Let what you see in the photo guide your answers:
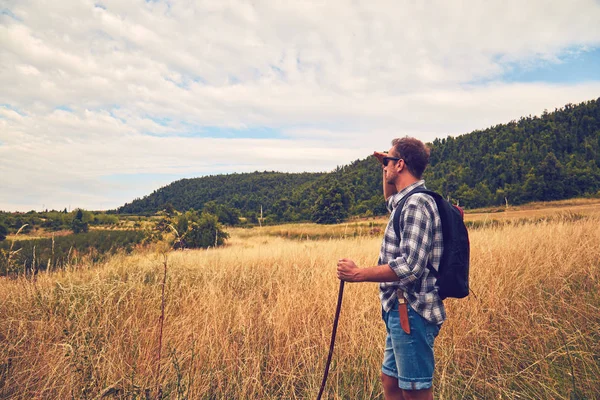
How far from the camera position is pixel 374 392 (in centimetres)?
290

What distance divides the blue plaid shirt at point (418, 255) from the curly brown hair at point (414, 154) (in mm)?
218

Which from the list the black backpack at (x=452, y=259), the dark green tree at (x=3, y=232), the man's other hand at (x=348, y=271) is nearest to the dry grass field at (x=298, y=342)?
the black backpack at (x=452, y=259)

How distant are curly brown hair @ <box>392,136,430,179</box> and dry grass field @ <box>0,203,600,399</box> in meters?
1.85

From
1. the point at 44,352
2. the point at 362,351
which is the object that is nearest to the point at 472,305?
the point at 362,351

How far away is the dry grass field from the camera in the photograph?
111 inches

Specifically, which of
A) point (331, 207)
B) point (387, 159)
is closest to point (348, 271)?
point (387, 159)

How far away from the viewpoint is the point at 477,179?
304 feet

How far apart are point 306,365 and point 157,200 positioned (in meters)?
153

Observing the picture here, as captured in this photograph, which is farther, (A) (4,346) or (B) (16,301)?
(B) (16,301)

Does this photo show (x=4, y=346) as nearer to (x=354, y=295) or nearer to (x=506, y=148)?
(x=354, y=295)

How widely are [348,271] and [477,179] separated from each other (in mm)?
103848

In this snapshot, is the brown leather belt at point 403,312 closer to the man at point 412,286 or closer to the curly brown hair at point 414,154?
the man at point 412,286

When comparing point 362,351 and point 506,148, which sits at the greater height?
point 506,148

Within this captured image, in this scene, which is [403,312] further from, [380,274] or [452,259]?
[452,259]
